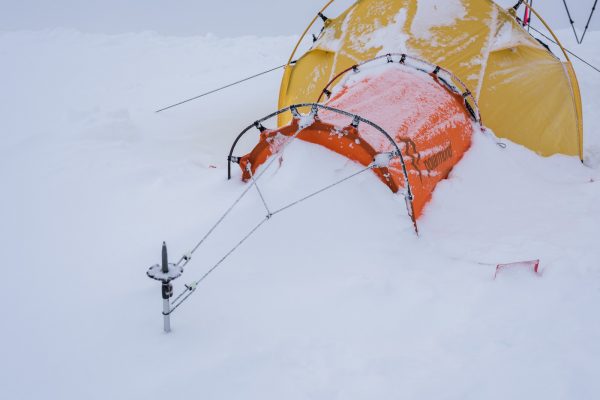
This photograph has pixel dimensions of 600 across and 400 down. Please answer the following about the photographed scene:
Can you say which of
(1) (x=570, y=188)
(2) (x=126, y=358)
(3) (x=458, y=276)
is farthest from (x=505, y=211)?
(2) (x=126, y=358)

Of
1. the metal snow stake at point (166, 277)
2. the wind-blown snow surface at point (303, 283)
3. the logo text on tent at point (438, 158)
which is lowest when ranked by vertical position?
the wind-blown snow surface at point (303, 283)

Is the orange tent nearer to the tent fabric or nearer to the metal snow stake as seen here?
the tent fabric

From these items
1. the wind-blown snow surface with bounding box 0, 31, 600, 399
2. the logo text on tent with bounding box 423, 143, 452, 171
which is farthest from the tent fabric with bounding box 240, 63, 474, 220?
the wind-blown snow surface with bounding box 0, 31, 600, 399

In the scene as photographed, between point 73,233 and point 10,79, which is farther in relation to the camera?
point 10,79

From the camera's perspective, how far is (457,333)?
102 inches

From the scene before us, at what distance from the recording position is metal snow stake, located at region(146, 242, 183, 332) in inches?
95.9

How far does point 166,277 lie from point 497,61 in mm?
4622

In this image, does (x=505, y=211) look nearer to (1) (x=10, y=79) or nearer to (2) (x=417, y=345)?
(2) (x=417, y=345)

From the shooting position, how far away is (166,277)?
2441mm

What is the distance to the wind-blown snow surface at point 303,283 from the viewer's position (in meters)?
2.29

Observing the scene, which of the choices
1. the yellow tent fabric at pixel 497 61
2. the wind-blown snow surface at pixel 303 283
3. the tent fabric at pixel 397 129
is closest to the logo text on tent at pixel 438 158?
the tent fabric at pixel 397 129

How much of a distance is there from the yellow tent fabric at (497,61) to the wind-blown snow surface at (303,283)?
0.39 meters

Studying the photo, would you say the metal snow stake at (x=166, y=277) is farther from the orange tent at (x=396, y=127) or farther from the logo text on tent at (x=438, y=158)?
the logo text on tent at (x=438, y=158)

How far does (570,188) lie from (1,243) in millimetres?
5035
